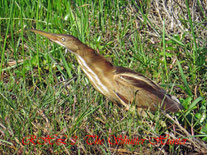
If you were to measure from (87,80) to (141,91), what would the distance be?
439 mm

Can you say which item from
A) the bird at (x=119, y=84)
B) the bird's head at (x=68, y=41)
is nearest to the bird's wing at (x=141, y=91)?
the bird at (x=119, y=84)

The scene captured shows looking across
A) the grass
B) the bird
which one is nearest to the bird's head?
the bird

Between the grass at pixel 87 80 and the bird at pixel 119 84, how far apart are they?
0.08m

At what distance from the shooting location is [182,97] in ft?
8.93

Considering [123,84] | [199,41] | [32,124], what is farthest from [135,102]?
[199,41]

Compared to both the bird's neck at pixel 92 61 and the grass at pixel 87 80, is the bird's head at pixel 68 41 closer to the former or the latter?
the bird's neck at pixel 92 61

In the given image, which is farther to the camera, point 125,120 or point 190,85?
point 190,85

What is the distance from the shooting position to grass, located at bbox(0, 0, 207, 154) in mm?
2199

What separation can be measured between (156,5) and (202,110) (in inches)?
53.0

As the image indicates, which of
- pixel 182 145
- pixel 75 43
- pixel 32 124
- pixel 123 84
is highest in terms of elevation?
pixel 75 43

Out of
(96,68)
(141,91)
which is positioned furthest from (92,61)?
(141,91)

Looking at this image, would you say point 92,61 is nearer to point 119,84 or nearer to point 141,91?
point 119,84

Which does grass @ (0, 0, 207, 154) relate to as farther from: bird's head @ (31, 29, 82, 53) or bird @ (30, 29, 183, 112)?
bird's head @ (31, 29, 82, 53)

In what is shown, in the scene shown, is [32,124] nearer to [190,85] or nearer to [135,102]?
[135,102]
